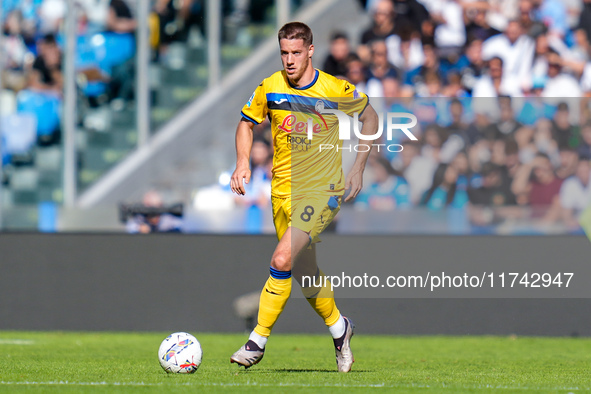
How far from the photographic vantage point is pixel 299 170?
20.8 ft

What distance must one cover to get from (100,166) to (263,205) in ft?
8.72

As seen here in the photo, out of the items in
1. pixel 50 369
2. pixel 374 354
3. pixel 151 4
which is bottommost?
pixel 374 354

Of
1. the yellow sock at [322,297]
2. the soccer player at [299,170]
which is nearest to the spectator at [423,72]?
the soccer player at [299,170]

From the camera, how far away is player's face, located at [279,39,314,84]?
6.10m

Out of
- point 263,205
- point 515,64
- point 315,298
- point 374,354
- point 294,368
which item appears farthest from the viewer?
point 515,64

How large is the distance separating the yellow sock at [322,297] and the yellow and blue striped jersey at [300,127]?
1.93 feet

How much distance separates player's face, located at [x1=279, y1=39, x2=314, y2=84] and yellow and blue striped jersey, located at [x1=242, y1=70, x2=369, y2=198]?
0.16 metres

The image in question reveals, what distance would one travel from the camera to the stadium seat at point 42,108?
1250 centimetres

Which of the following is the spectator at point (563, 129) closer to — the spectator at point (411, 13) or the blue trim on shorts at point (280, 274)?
the spectator at point (411, 13)

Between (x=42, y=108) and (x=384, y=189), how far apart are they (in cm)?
481

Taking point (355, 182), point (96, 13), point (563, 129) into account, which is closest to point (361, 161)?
point (355, 182)

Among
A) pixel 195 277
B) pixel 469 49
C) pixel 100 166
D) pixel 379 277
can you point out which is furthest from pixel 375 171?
pixel 100 166

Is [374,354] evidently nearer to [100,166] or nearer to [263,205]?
[263,205]

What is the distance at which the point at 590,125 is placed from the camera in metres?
10.4
